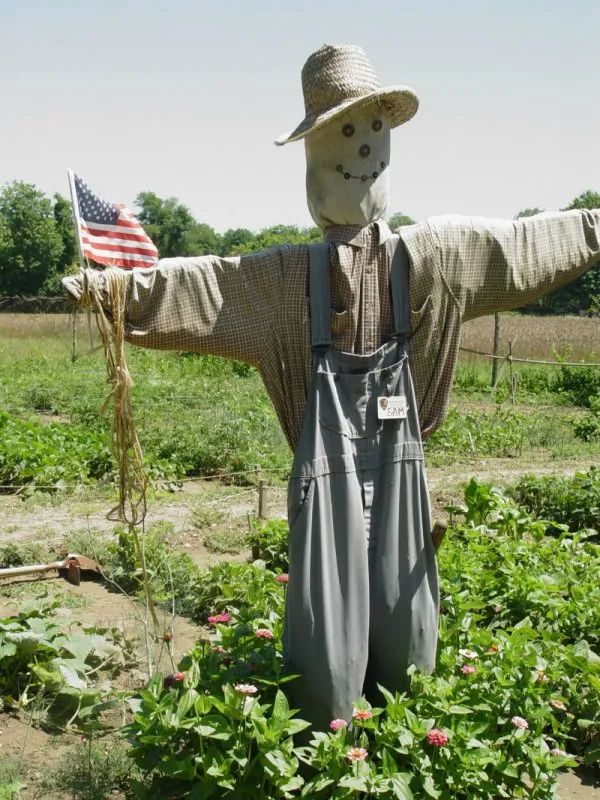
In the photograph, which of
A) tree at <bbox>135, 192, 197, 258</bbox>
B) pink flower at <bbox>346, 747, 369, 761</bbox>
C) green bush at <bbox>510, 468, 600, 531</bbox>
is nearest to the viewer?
pink flower at <bbox>346, 747, 369, 761</bbox>

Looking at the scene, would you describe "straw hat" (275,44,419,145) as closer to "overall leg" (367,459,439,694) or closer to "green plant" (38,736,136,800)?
"overall leg" (367,459,439,694)

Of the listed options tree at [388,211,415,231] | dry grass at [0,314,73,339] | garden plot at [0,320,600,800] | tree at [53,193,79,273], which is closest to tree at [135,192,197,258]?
tree at [53,193,79,273]

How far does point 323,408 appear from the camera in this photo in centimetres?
249

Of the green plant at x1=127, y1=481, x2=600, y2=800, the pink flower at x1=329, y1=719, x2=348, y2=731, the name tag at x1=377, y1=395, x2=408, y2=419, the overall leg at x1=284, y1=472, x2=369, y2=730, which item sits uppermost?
the name tag at x1=377, y1=395, x2=408, y2=419

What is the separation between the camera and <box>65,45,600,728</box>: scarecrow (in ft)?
8.10

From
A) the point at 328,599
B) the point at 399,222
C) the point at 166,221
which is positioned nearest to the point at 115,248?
the point at 328,599

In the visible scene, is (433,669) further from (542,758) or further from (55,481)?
(55,481)

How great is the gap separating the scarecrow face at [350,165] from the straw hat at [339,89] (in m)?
0.05

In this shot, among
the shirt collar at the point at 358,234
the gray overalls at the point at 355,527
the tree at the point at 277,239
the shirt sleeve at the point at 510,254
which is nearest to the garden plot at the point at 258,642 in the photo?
the gray overalls at the point at 355,527

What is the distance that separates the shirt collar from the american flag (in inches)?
22.2

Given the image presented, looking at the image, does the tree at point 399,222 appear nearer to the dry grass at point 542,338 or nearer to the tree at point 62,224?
the dry grass at point 542,338

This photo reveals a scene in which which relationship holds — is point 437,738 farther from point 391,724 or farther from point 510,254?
point 510,254

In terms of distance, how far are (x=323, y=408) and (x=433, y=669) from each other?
933 mm

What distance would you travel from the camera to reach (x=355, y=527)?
8.20 ft
